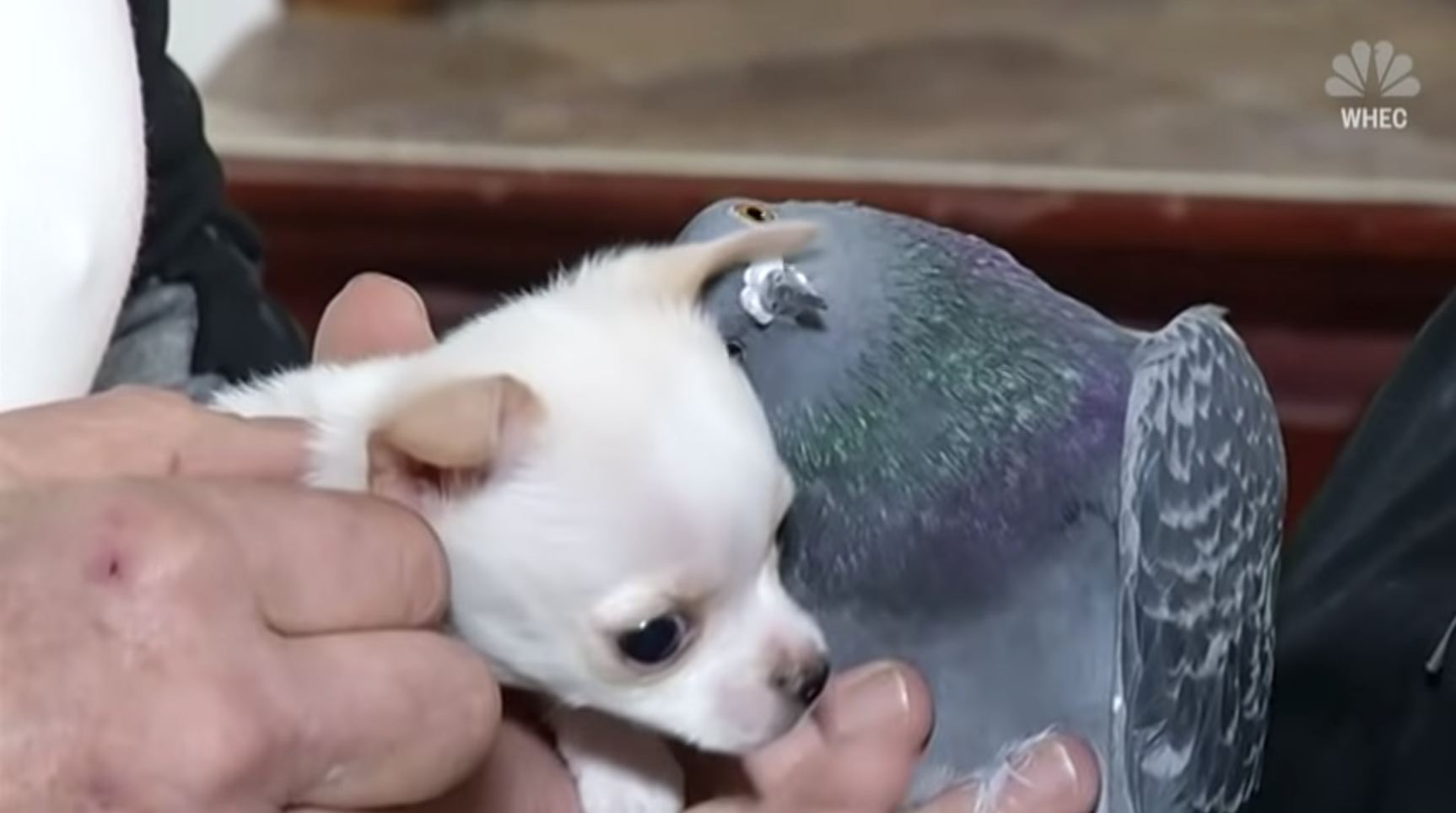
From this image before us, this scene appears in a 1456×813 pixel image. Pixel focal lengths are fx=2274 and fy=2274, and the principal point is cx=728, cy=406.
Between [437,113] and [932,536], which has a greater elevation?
[932,536]

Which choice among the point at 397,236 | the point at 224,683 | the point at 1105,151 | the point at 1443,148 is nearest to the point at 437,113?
the point at 397,236

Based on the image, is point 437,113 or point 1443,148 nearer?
point 1443,148

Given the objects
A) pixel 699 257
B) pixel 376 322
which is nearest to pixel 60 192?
pixel 376 322

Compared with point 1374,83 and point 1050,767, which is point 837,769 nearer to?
point 1050,767

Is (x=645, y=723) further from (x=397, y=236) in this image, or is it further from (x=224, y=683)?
(x=397, y=236)

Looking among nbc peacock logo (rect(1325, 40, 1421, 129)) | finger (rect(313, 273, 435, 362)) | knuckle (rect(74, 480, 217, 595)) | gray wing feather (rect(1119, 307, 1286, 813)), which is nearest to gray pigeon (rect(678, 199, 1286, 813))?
gray wing feather (rect(1119, 307, 1286, 813))

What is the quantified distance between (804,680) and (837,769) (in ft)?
0.13

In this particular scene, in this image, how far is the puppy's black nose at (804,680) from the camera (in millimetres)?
611

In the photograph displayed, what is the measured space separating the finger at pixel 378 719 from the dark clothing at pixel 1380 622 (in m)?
0.29

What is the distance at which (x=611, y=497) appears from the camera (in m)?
0.59

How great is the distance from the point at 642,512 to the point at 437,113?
3.66ft

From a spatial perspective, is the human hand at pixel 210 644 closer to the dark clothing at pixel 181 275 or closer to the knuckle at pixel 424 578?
the knuckle at pixel 424 578

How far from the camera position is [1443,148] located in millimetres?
1539

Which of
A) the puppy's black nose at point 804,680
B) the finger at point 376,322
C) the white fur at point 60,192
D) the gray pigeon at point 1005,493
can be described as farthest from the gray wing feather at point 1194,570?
the white fur at point 60,192
